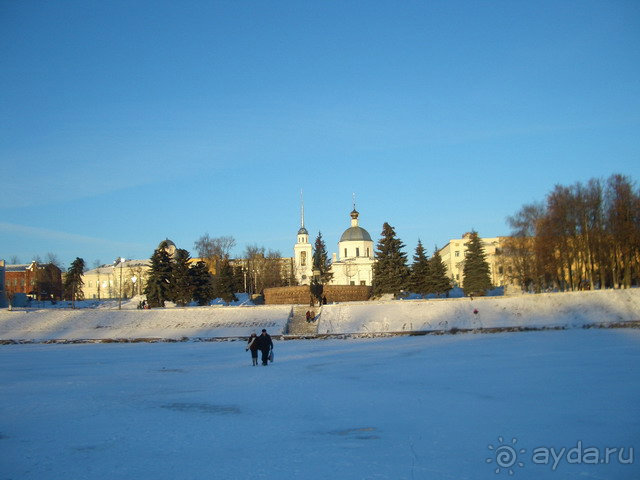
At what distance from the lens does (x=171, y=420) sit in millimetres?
9914

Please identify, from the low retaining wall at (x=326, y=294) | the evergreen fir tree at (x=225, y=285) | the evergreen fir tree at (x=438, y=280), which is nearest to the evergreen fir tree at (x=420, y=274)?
the evergreen fir tree at (x=438, y=280)

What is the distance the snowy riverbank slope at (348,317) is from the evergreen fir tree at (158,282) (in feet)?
41.9

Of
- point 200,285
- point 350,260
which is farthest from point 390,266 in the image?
point 350,260

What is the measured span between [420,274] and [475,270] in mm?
6089

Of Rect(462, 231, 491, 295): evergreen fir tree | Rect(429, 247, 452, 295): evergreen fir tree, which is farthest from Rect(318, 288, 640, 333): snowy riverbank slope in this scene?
Rect(462, 231, 491, 295): evergreen fir tree

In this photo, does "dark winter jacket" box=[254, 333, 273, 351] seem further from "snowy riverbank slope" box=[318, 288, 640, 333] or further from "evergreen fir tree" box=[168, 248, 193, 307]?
"evergreen fir tree" box=[168, 248, 193, 307]

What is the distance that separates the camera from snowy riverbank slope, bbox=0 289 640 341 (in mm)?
31188

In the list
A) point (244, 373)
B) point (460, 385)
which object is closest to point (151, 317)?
point (244, 373)

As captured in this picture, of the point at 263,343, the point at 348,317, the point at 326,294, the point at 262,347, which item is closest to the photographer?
the point at 262,347

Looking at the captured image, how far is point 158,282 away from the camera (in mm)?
51781

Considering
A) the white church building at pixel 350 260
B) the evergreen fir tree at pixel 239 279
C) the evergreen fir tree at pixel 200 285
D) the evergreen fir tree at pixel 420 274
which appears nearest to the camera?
the evergreen fir tree at pixel 200 285

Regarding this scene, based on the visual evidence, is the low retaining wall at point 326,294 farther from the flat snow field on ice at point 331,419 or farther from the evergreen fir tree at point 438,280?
the flat snow field on ice at point 331,419

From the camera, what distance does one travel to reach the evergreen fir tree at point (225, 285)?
62634mm

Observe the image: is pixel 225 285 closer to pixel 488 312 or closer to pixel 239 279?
pixel 239 279
